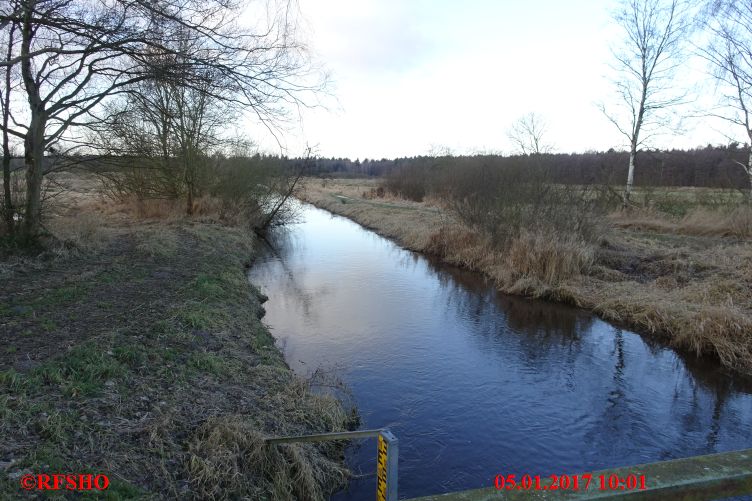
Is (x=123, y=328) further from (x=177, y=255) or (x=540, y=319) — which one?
(x=540, y=319)

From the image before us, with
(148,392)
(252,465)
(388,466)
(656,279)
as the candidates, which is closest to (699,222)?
(656,279)

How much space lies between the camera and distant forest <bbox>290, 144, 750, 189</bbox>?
15.3 metres

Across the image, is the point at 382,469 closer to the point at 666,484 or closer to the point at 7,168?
the point at 666,484

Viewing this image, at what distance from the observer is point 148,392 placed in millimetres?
4812

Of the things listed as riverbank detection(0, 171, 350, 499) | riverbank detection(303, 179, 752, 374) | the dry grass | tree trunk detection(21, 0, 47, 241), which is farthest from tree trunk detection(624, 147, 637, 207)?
tree trunk detection(21, 0, 47, 241)

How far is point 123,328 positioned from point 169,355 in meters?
0.89

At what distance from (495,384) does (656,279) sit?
7045 mm

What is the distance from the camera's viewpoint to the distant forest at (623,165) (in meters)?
15.3

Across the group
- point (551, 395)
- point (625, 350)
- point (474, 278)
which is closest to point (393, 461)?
point (551, 395)

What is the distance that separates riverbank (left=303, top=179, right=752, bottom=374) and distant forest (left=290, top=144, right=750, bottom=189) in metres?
2.51

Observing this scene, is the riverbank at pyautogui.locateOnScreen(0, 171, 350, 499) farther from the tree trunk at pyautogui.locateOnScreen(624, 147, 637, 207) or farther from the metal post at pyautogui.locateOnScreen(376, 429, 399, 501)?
the tree trunk at pyautogui.locateOnScreen(624, 147, 637, 207)

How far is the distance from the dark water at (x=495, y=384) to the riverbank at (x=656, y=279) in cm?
49
